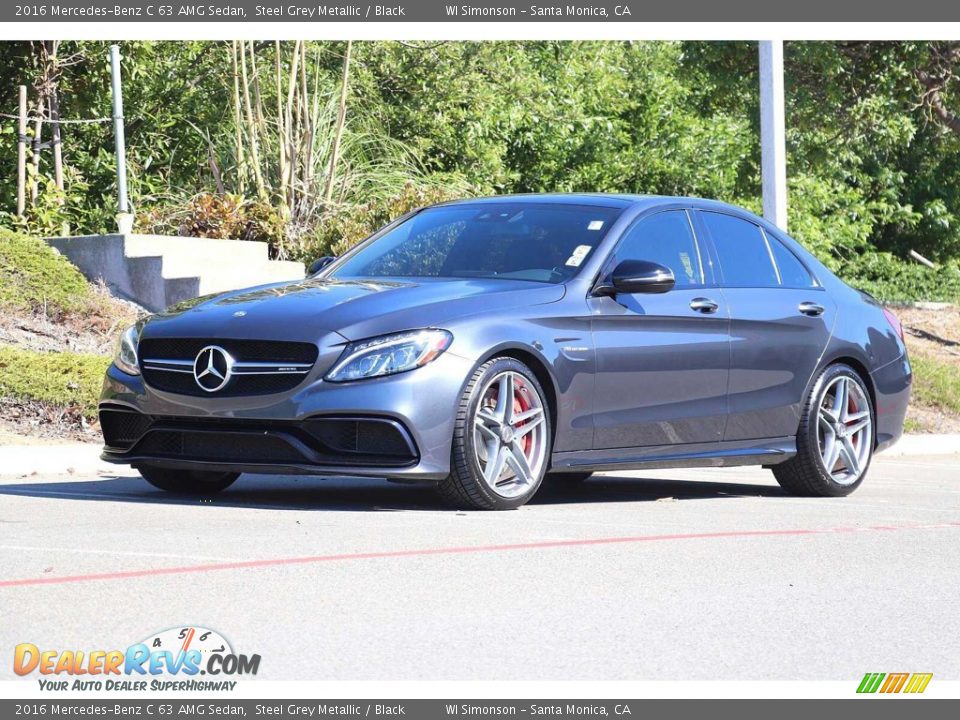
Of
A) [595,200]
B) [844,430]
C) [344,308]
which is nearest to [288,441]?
[344,308]

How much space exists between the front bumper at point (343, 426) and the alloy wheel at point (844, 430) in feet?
10.2

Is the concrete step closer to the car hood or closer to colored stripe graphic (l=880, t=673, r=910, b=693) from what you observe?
the car hood

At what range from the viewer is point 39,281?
1519cm

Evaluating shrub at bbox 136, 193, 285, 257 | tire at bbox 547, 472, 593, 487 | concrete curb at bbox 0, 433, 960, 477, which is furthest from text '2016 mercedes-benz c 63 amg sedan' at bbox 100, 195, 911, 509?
shrub at bbox 136, 193, 285, 257

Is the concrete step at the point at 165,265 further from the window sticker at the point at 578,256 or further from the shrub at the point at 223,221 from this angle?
the window sticker at the point at 578,256

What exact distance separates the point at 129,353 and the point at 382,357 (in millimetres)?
1496

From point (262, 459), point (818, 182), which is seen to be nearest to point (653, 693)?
point (262, 459)

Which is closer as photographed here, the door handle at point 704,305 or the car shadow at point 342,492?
the car shadow at point 342,492

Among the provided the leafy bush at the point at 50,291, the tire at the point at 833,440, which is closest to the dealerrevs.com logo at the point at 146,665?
the tire at the point at 833,440

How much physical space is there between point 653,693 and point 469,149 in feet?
71.0

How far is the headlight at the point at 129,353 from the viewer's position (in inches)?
346

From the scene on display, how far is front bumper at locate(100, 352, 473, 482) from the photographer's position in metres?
8.09

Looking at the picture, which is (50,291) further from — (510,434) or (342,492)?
(510,434)
